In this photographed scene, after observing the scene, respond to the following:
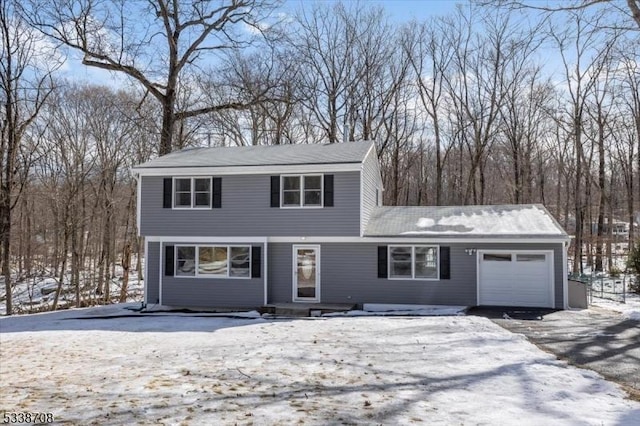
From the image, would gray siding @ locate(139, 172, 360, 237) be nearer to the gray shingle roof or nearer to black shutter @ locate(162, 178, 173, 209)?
black shutter @ locate(162, 178, 173, 209)

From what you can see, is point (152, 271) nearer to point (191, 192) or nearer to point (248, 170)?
point (191, 192)

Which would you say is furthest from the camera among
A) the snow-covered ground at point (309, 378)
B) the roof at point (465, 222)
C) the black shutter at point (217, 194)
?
the black shutter at point (217, 194)

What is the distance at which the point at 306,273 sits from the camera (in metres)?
16.0

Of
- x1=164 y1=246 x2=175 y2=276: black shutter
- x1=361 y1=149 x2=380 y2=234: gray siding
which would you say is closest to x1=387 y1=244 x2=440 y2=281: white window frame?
x1=361 y1=149 x2=380 y2=234: gray siding

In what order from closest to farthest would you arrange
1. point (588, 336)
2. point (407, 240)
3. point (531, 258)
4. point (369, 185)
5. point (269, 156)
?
point (588, 336) < point (531, 258) < point (407, 240) < point (269, 156) < point (369, 185)

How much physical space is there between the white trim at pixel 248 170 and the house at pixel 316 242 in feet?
0.11

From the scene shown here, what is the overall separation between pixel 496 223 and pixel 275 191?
Result: 7.16 m

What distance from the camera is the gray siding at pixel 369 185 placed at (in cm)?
1587

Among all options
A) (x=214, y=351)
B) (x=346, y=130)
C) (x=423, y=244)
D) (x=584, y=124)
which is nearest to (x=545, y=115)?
(x=584, y=124)

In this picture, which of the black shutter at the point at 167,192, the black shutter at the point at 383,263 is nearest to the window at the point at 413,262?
the black shutter at the point at 383,263

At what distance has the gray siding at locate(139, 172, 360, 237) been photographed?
50.7 ft

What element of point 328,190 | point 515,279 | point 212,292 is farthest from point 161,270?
point 515,279

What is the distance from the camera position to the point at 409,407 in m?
5.56

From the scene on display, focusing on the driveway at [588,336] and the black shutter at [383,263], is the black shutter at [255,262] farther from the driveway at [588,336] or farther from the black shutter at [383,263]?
the driveway at [588,336]
